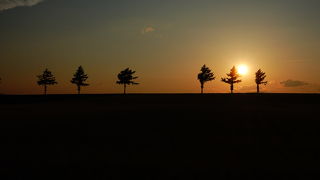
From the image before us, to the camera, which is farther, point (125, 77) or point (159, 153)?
point (125, 77)

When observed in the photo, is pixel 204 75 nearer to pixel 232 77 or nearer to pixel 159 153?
pixel 232 77

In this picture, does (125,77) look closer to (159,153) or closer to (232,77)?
(232,77)

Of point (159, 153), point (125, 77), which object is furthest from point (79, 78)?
point (159, 153)

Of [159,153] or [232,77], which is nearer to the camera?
[159,153]

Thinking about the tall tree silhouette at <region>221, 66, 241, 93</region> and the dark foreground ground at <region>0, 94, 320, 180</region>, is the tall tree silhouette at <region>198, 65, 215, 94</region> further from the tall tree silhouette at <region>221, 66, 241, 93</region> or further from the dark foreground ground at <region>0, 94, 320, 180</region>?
the dark foreground ground at <region>0, 94, 320, 180</region>

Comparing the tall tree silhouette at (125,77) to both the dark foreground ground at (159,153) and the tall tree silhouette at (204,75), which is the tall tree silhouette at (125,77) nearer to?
the tall tree silhouette at (204,75)

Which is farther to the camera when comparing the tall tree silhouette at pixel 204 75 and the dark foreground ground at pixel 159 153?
the tall tree silhouette at pixel 204 75

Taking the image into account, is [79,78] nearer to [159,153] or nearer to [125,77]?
[125,77]

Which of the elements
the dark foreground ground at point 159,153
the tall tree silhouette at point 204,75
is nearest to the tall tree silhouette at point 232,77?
the tall tree silhouette at point 204,75

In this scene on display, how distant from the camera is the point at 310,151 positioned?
33.0 feet

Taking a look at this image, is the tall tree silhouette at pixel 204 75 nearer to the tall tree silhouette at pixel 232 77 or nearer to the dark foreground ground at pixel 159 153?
the tall tree silhouette at pixel 232 77

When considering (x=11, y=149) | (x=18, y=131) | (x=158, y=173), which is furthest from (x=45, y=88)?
(x=158, y=173)

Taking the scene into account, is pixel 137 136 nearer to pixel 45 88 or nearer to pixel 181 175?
pixel 181 175

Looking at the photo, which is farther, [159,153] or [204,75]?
[204,75]
